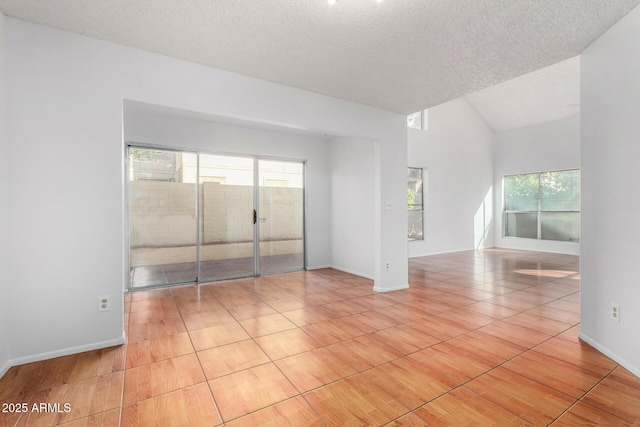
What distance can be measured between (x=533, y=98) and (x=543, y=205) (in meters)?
2.83

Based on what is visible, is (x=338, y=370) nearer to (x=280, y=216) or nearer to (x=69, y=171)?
(x=69, y=171)

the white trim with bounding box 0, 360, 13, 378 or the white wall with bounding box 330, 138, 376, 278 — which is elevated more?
the white wall with bounding box 330, 138, 376, 278

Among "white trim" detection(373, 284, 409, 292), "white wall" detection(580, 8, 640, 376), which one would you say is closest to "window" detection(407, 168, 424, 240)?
"white trim" detection(373, 284, 409, 292)

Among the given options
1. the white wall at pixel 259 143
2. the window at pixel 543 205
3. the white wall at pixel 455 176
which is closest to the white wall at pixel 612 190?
the white wall at pixel 259 143

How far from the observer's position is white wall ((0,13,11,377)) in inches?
86.9

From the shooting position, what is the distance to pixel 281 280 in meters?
5.17

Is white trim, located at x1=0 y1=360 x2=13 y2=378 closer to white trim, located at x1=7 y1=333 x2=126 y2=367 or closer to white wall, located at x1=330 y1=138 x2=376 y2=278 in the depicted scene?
white trim, located at x1=7 y1=333 x2=126 y2=367

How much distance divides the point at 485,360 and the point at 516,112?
8.09m

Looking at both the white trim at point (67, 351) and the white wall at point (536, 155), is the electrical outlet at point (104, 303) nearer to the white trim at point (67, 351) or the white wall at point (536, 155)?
the white trim at point (67, 351)

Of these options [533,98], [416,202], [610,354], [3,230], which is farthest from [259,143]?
[533,98]

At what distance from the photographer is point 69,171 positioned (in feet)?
8.18

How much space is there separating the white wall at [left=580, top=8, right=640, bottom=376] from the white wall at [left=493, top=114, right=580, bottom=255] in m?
6.29

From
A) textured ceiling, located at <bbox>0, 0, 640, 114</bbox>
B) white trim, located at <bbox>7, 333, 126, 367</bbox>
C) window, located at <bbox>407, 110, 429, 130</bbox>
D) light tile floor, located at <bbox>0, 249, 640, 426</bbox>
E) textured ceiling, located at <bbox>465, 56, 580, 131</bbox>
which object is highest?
textured ceiling, located at <bbox>465, 56, 580, 131</bbox>

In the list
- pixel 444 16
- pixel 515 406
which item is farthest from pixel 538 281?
pixel 444 16
